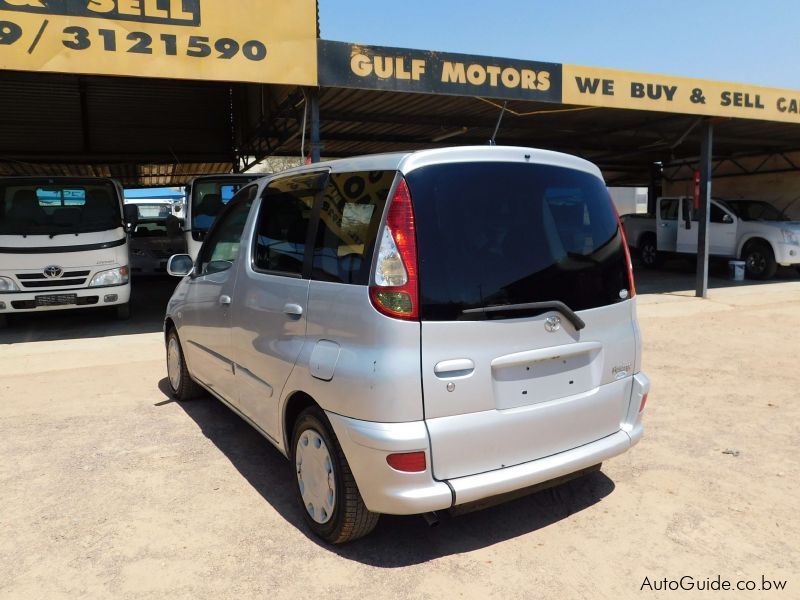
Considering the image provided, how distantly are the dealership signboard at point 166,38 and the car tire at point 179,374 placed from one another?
Result: 11.3 ft

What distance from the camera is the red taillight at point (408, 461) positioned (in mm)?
2480

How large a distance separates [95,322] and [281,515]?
25.0 feet

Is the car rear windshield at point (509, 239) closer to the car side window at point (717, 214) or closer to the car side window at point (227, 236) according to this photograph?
the car side window at point (227, 236)

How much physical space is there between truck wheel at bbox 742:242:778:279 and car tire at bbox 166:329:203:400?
13.2 m

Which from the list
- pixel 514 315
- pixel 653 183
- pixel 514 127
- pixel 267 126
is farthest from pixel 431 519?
pixel 653 183

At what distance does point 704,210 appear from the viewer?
37.9 ft

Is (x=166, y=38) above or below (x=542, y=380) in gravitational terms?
above

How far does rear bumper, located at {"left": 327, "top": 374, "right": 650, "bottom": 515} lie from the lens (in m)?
2.48

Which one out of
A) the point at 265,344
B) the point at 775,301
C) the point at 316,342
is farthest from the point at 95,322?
the point at 775,301

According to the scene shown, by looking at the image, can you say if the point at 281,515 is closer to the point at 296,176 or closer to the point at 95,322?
the point at 296,176

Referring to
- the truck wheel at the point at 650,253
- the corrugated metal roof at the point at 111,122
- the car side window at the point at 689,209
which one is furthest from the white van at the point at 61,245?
the truck wheel at the point at 650,253

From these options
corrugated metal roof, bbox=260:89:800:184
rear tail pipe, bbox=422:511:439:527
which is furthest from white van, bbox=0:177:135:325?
rear tail pipe, bbox=422:511:439:527

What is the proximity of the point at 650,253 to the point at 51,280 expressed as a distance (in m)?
14.9

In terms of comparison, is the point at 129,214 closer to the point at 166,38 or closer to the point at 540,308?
the point at 166,38
